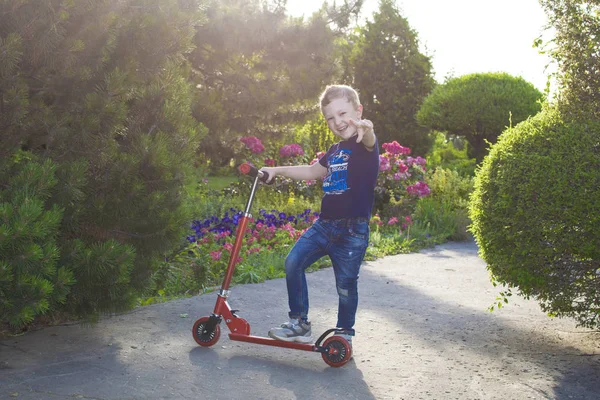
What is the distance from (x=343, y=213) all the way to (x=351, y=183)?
0.59 feet

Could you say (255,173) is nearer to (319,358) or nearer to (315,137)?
(319,358)

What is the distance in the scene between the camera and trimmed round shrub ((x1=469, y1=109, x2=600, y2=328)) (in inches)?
150

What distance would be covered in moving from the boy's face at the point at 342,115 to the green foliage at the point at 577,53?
4.38 ft

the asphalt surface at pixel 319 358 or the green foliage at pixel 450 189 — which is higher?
the green foliage at pixel 450 189

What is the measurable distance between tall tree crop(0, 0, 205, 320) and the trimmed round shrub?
6.47 feet

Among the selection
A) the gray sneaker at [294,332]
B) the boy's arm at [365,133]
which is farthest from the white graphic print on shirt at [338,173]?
the gray sneaker at [294,332]

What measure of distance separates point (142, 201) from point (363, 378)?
1.66m

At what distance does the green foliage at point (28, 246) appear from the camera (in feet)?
10.7

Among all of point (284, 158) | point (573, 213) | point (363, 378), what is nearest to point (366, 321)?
point (363, 378)

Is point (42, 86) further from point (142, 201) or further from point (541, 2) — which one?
point (541, 2)

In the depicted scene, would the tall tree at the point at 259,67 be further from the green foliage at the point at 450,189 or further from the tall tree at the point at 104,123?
the tall tree at the point at 104,123

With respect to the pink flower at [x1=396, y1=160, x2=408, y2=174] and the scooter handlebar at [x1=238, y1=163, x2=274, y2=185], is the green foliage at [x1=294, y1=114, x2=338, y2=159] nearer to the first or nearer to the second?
the pink flower at [x1=396, y1=160, x2=408, y2=174]

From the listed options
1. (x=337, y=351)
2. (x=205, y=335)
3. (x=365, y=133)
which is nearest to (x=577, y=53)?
(x=365, y=133)

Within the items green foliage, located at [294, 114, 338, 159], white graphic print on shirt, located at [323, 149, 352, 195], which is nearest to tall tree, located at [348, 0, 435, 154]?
green foliage, located at [294, 114, 338, 159]
